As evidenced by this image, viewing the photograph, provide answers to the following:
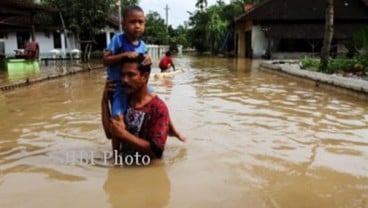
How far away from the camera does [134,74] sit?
494 cm

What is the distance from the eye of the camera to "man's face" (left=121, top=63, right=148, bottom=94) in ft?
16.1

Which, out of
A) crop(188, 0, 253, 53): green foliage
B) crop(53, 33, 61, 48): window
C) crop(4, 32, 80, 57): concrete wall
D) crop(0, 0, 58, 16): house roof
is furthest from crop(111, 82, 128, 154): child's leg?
crop(188, 0, 253, 53): green foliage

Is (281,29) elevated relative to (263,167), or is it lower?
elevated

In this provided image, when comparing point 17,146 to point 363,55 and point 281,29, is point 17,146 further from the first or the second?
point 281,29

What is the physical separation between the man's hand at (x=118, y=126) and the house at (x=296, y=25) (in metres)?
32.2

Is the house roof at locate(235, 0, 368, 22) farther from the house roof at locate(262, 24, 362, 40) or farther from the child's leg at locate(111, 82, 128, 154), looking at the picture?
the child's leg at locate(111, 82, 128, 154)

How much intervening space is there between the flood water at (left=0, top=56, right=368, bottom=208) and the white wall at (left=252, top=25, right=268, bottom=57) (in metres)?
28.1

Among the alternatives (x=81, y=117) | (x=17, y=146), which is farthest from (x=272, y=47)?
(x=17, y=146)

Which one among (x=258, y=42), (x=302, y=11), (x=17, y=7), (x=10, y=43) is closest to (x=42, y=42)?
(x=10, y=43)

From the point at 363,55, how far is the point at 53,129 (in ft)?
41.8

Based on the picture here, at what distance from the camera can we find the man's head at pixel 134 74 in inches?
193

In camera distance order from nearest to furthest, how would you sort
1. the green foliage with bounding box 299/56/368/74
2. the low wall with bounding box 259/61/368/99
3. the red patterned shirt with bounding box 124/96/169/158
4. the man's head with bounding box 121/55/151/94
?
the man's head with bounding box 121/55/151/94 < the red patterned shirt with bounding box 124/96/169/158 < the low wall with bounding box 259/61/368/99 < the green foliage with bounding box 299/56/368/74

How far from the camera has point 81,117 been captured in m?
8.91

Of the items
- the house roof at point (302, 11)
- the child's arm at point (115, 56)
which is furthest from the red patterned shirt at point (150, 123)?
the house roof at point (302, 11)
